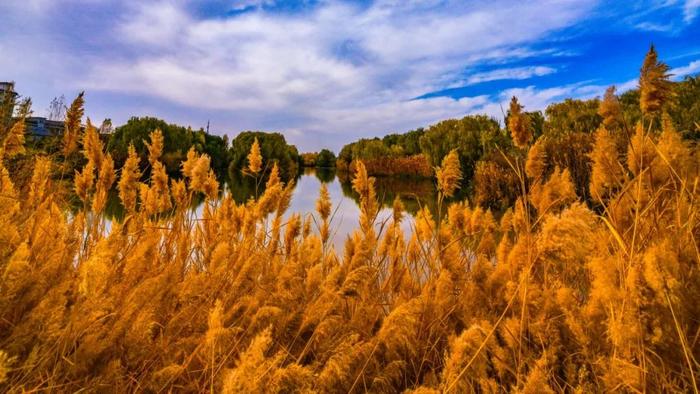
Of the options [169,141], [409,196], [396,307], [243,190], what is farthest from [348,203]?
[169,141]

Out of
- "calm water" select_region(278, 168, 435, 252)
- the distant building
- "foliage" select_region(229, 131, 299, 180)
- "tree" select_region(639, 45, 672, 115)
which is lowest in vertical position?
"calm water" select_region(278, 168, 435, 252)

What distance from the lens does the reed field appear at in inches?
43.8

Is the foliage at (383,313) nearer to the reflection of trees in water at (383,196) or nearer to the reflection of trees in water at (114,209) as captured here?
the reflection of trees in water at (383,196)

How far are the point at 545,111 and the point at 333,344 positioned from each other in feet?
83.9

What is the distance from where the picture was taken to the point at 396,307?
1804 millimetres

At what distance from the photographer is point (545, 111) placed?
23969 mm

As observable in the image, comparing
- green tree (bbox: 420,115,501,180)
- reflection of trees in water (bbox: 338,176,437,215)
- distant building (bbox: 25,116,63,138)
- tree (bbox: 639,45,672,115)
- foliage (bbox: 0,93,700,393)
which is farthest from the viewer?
green tree (bbox: 420,115,501,180)

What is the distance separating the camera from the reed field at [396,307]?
1113 millimetres

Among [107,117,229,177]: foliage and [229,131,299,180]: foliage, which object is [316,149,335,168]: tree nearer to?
[229,131,299,180]: foliage

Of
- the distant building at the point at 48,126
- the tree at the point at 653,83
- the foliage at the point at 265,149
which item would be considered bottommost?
the tree at the point at 653,83

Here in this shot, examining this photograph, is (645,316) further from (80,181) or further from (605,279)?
(80,181)

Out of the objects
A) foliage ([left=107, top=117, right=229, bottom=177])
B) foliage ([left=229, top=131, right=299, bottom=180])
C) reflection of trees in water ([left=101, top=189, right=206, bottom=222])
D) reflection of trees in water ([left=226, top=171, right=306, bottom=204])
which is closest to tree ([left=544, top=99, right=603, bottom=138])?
reflection of trees in water ([left=226, top=171, right=306, bottom=204])

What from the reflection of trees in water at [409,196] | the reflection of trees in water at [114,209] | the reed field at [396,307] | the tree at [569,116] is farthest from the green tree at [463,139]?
the reed field at [396,307]

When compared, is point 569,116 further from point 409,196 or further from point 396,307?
point 396,307
